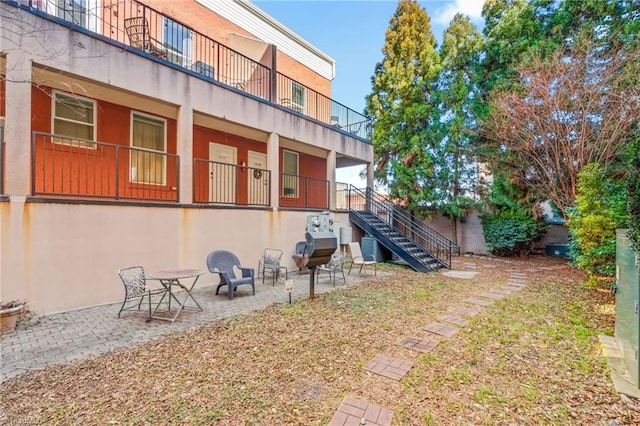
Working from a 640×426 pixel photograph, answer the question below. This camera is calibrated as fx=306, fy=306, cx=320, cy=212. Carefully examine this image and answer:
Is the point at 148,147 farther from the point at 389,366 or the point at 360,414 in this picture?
the point at 360,414

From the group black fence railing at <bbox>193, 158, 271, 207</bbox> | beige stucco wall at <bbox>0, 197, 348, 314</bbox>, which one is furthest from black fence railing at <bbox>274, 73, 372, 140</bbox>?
beige stucco wall at <bbox>0, 197, 348, 314</bbox>

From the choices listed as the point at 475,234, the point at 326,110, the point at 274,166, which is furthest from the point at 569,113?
the point at 274,166

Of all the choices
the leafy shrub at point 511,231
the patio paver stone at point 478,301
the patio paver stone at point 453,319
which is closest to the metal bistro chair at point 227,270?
the patio paver stone at point 453,319

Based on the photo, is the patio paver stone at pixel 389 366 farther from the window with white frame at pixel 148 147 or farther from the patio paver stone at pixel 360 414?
the window with white frame at pixel 148 147

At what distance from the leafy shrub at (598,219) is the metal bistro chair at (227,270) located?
7603mm

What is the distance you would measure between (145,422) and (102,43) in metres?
6.42

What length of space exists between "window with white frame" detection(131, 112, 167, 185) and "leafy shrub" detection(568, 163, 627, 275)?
34.0 feet

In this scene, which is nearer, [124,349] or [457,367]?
[457,367]

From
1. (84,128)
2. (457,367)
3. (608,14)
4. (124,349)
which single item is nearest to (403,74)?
(608,14)

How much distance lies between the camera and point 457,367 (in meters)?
3.45

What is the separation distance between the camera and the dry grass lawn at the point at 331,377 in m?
2.60

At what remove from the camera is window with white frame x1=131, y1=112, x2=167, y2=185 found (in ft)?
26.1

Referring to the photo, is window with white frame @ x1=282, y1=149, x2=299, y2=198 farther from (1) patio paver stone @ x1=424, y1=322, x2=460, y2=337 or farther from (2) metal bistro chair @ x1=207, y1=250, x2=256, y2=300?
(1) patio paver stone @ x1=424, y1=322, x2=460, y2=337

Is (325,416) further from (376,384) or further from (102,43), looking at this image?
(102,43)
